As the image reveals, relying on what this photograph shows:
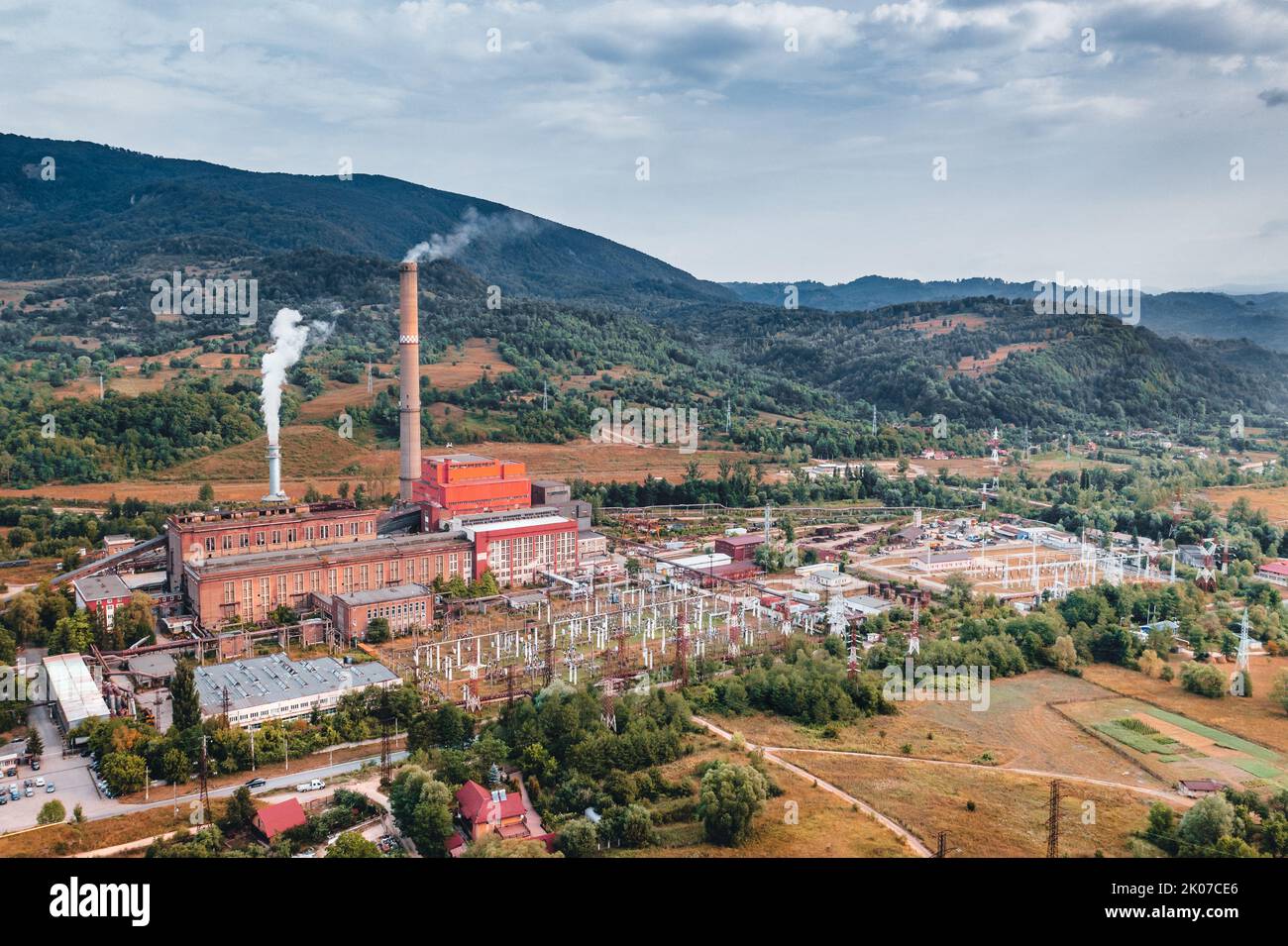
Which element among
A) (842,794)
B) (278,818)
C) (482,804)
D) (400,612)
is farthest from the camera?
(400,612)

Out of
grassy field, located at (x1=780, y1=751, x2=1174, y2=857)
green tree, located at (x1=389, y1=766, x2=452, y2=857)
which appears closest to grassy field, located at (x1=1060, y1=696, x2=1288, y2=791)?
grassy field, located at (x1=780, y1=751, x2=1174, y2=857)

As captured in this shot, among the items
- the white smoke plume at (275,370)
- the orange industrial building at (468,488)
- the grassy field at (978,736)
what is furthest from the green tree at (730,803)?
the white smoke plume at (275,370)

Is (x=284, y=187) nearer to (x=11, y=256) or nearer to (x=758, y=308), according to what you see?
(x=11, y=256)

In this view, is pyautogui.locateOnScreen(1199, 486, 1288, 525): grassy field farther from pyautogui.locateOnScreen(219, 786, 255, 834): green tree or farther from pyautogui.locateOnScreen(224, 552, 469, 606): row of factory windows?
pyautogui.locateOnScreen(219, 786, 255, 834): green tree

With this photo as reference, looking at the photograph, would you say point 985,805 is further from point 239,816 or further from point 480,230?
point 480,230

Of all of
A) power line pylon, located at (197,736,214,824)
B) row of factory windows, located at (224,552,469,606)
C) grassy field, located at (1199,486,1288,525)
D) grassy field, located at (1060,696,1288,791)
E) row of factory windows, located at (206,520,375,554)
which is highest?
row of factory windows, located at (206,520,375,554)

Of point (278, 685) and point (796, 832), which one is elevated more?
point (278, 685)

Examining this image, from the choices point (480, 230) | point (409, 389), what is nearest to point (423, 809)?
point (409, 389)
